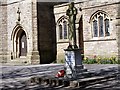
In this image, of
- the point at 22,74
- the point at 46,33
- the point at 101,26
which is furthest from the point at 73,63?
the point at 46,33

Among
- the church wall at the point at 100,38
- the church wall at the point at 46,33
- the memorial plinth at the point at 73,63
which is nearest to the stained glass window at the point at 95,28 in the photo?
the church wall at the point at 100,38

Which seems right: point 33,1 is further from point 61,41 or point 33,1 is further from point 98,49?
point 98,49

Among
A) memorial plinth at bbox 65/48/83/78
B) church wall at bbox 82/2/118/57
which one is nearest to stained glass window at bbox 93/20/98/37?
church wall at bbox 82/2/118/57

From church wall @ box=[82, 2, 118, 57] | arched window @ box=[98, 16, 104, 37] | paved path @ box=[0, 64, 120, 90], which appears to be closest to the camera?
paved path @ box=[0, 64, 120, 90]

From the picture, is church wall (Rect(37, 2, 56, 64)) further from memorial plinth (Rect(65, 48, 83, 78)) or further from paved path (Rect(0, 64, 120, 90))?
memorial plinth (Rect(65, 48, 83, 78))

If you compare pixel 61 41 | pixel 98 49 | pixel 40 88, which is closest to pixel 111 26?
pixel 98 49

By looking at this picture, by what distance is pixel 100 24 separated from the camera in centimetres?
2336

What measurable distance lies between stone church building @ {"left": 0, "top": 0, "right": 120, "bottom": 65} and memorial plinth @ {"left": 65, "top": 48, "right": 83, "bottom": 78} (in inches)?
354

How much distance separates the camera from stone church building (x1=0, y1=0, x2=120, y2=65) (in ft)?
73.5

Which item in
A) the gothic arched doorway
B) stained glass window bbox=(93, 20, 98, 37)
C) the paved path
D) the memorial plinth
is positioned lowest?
the paved path

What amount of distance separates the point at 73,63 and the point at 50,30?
13952 millimetres

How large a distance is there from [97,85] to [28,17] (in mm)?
15962

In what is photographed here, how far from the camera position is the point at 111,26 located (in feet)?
72.7

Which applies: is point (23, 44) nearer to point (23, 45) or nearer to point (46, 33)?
point (23, 45)
